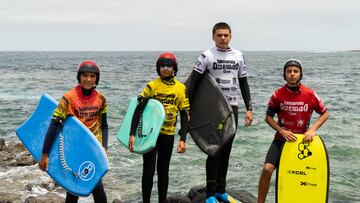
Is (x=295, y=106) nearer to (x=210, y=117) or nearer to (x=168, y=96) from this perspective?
(x=210, y=117)

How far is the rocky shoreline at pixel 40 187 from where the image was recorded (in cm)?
630

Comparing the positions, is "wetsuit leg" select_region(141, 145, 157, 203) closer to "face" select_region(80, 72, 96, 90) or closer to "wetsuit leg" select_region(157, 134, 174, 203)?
"wetsuit leg" select_region(157, 134, 174, 203)

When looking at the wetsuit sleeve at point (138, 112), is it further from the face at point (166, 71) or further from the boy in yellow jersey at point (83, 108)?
the boy in yellow jersey at point (83, 108)

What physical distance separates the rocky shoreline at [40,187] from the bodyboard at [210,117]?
0.94 metres

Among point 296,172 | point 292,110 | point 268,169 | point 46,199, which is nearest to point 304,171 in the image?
point 296,172

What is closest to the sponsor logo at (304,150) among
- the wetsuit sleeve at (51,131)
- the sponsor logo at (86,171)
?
the sponsor logo at (86,171)

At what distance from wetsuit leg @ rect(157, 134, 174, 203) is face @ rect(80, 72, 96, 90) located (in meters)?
1.05

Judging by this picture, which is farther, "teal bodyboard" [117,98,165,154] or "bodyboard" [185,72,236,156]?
"bodyboard" [185,72,236,156]

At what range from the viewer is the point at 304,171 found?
5043mm

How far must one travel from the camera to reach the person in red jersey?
5.02 meters

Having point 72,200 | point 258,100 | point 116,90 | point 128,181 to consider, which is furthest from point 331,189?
point 116,90

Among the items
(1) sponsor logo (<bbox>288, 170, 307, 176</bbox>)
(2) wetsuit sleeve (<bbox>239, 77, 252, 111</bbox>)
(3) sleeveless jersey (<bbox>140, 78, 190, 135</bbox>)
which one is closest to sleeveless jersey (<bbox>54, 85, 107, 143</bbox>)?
(3) sleeveless jersey (<bbox>140, 78, 190, 135</bbox>)

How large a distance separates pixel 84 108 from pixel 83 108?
0.01 meters
